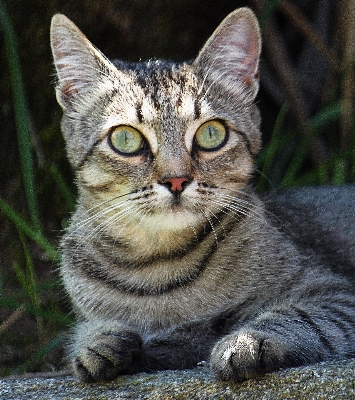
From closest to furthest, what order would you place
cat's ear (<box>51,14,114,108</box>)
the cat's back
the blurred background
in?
cat's ear (<box>51,14,114,108</box>) < the cat's back < the blurred background

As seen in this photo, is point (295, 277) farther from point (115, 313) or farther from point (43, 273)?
point (43, 273)

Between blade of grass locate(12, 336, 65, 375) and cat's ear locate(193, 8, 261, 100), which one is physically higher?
cat's ear locate(193, 8, 261, 100)

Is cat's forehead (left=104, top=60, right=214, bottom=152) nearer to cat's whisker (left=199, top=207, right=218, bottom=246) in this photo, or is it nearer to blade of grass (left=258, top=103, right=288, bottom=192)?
cat's whisker (left=199, top=207, right=218, bottom=246)

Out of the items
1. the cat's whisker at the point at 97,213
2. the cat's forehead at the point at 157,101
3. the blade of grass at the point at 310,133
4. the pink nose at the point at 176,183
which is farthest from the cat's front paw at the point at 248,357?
the blade of grass at the point at 310,133

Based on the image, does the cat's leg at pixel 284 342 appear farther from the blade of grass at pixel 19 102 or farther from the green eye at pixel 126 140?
the blade of grass at pixel 19 102

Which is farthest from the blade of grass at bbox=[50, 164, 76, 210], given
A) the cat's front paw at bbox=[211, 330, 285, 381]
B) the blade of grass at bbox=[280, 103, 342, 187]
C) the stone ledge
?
the cat's front paw at bbox=[211, 330, 285, 381]
